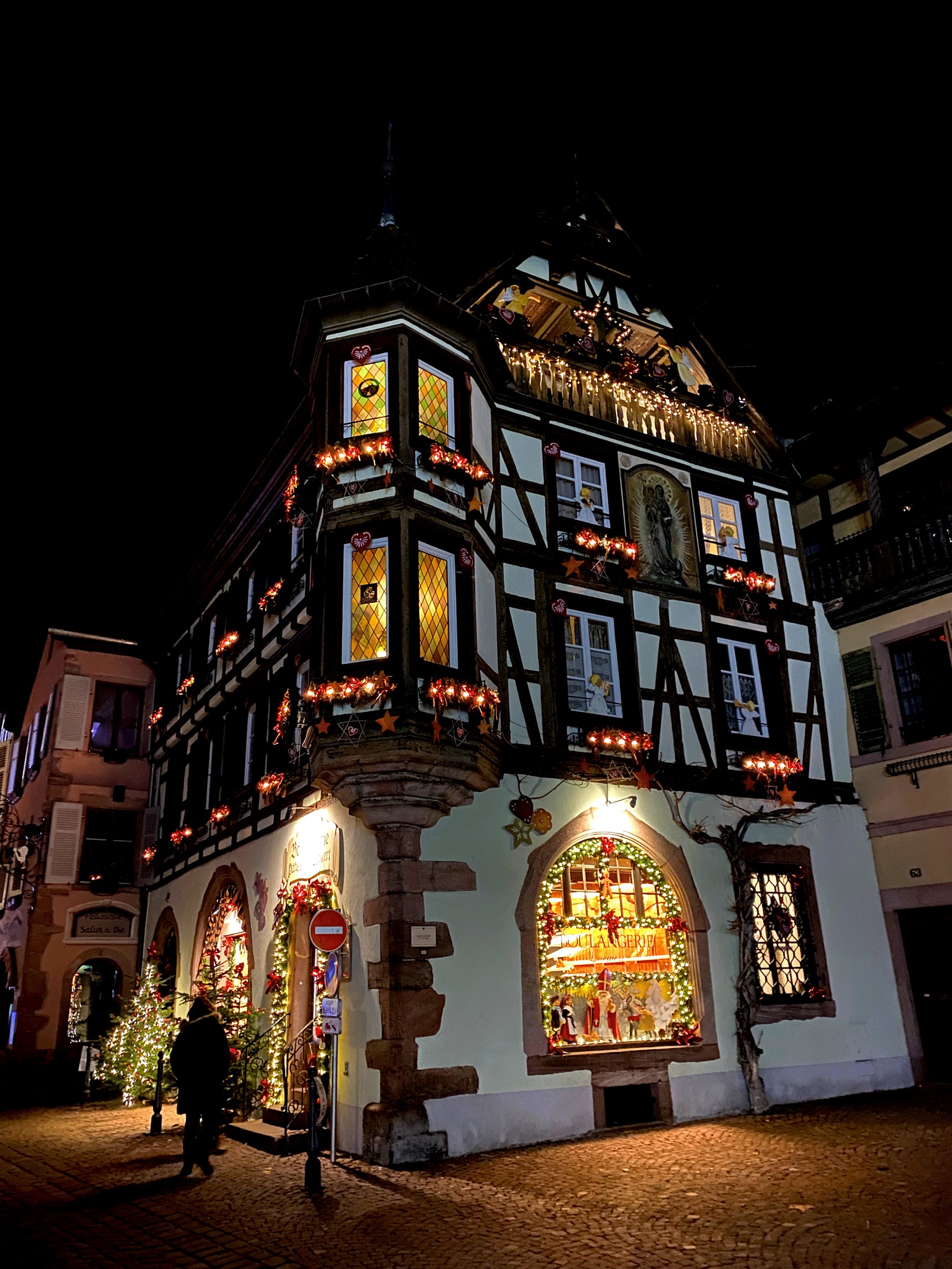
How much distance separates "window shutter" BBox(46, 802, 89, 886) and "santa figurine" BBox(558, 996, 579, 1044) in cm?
1394

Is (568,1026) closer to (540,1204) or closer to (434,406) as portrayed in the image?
(540,1204)

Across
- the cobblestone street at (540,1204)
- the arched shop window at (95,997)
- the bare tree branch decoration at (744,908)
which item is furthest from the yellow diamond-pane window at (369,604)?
the arched shop window at (95,997)

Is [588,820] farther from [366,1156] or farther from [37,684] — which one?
[37,684]

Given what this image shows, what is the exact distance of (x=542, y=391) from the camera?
16.4 m

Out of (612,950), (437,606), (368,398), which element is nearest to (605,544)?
(437,606)

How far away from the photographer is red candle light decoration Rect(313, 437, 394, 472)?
13266mm

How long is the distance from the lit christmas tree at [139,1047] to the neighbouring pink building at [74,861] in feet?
15.5

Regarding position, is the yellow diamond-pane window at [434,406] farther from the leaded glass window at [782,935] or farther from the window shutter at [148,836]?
the window shutter at [148,836]

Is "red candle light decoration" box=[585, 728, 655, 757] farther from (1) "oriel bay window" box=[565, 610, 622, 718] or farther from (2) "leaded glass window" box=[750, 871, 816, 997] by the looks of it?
(2) "leaded glass window" box=[750, 871, 816, 997]

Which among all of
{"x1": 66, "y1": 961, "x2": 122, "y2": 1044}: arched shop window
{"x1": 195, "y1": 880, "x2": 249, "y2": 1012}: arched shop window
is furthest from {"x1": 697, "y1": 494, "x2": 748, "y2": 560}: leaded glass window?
{"x1": 66, "y1": 961, "x2": 122, "y2": 1044}: arched shop window

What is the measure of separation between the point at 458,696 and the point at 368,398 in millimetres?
4927

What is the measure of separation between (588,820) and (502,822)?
1446 mm

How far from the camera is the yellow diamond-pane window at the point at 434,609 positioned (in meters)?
12.7

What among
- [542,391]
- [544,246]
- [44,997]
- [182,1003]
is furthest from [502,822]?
[44,997]
